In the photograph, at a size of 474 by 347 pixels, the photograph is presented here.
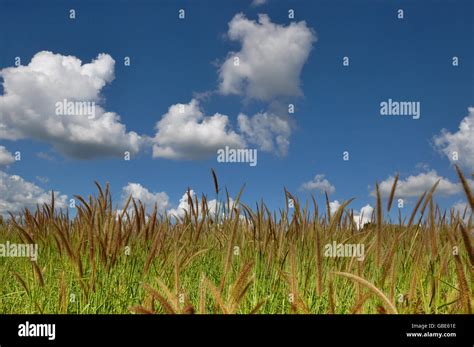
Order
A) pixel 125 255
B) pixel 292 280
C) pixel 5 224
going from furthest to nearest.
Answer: pixel 5 224, pixel 125 255, pixel 292 280

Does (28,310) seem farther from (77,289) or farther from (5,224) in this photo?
(5,224)

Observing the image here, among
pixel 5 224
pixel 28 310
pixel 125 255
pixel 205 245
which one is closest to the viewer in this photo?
pixel 28 310
